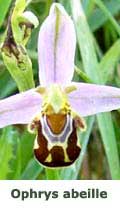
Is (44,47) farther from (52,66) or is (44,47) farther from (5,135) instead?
(5,135)

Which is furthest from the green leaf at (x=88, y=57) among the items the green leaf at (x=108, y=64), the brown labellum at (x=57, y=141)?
the brown labellum at (x=57, y=141)

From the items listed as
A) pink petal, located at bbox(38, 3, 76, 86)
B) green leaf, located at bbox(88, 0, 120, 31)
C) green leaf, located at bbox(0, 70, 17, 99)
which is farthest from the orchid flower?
green leaf, located at bbox(88, 0, 120, 31)

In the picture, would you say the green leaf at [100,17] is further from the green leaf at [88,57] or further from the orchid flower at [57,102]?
the orchid flower at [57,102]

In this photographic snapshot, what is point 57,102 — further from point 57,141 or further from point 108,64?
point 108,64

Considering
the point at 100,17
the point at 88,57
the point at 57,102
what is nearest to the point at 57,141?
the point at 57,102

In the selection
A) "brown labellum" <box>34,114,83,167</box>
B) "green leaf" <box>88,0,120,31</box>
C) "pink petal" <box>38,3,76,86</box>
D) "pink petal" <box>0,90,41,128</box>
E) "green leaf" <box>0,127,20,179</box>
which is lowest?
"green leaf" <box>0,127,20,179</box>

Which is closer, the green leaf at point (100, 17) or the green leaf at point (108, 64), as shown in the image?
the green leaf at point (108, 64)

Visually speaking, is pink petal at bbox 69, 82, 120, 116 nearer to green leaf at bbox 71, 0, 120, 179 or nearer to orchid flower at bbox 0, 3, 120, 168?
orchid flower at bbox 0, 3, 120, 168
